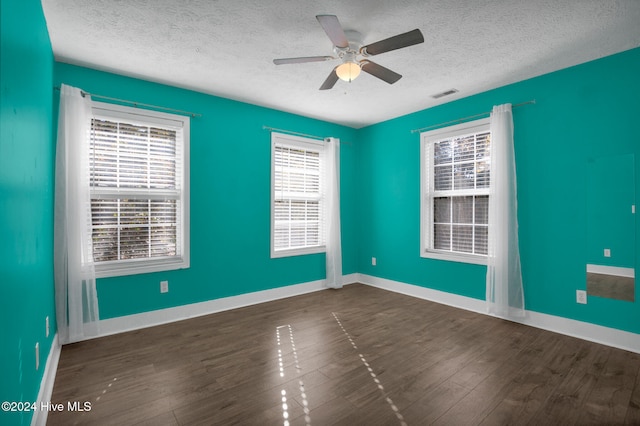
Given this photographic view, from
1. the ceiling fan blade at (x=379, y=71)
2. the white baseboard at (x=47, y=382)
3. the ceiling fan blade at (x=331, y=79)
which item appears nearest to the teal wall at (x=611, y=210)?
the ceiling fan blade at (x=379, y=71)

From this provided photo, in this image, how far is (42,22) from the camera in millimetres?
2189

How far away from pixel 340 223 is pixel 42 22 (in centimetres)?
402

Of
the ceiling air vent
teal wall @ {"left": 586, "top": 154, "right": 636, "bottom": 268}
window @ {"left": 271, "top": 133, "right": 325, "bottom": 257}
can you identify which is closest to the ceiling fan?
the ceiling air vent

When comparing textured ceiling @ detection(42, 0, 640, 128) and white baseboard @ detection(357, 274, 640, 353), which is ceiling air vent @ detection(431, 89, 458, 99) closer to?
textured ceiling @ detection(42, 0, 640, 128)

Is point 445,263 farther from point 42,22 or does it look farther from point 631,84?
point 42,22

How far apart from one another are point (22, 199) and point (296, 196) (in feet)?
10.8

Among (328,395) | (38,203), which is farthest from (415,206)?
(38,203)

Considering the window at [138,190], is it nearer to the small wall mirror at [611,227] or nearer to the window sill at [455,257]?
the window sill at [455,257]

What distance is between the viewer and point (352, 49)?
2.52 metres

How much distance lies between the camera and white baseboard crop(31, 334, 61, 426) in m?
1.76

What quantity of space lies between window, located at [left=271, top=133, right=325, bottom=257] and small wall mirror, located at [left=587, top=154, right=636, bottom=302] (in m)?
3.28

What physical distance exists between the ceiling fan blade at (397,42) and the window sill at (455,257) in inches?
110

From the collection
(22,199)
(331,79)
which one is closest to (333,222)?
(331,79)

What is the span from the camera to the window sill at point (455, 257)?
12.5ft
